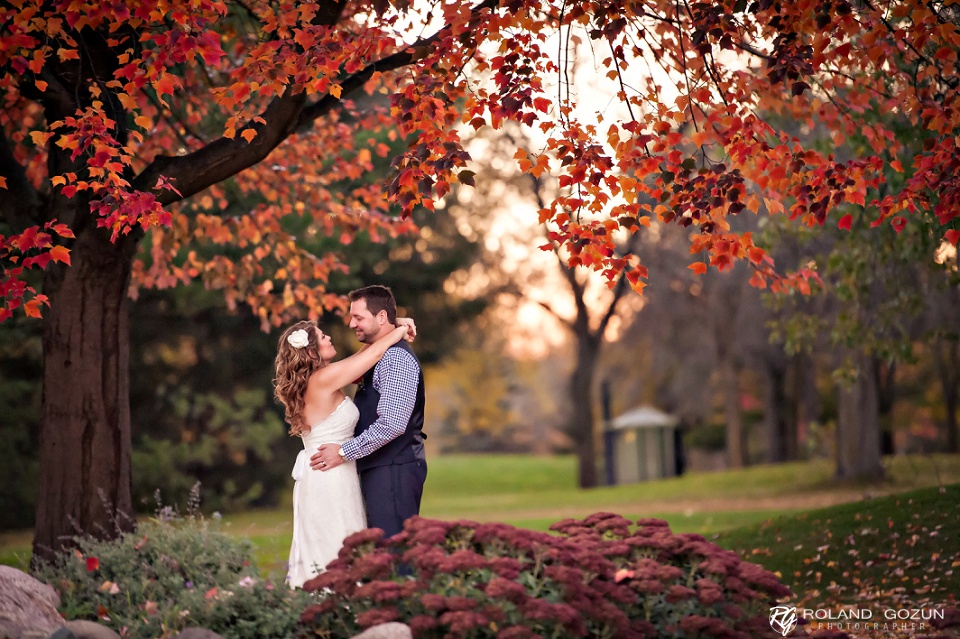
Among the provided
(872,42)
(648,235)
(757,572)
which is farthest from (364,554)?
(648,235)

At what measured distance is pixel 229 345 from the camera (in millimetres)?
24297

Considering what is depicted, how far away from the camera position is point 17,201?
8.09 metres

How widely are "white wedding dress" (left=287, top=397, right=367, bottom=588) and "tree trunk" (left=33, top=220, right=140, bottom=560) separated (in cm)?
166

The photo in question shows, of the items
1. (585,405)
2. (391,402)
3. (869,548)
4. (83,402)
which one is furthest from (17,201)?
(585,405)

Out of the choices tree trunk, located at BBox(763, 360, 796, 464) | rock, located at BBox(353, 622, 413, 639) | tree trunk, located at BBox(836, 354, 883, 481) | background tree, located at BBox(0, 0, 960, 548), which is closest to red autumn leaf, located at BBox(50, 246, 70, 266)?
background tree, located at BBox(0, 0, 960, 548)

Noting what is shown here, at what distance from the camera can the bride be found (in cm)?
664

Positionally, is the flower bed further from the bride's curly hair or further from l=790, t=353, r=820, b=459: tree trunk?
l=790, t=353, r=820, b=459: tree trunk

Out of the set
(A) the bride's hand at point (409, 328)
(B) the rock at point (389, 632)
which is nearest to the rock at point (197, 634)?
(B) the rock at point (389, 632)

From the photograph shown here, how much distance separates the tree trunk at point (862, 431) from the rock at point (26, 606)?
17827 millimetres

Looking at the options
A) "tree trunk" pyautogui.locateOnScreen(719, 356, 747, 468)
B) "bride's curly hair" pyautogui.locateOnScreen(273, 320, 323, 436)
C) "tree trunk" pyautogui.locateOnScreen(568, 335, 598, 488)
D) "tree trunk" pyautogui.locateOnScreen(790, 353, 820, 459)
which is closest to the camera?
"bride's curly hair" pyautogui.locateOnScreen(273, 320, 323, 436)

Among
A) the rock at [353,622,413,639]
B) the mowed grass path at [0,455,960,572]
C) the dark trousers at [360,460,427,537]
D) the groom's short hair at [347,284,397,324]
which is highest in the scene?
the groom's short hair at [347,284,397,324]

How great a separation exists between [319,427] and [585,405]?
24218 mm

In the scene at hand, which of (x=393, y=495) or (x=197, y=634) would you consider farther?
(x=393, y=495)

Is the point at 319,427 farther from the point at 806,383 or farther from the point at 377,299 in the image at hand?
the point at 806,383
